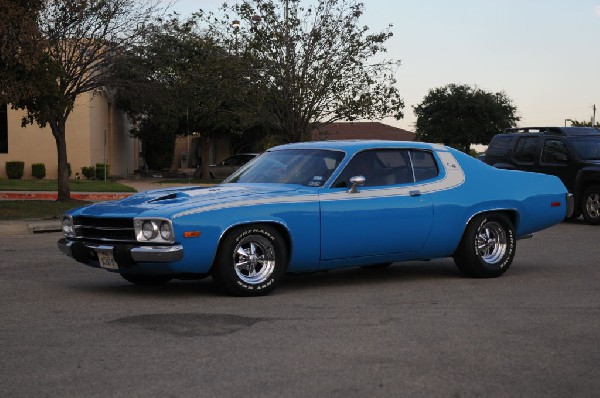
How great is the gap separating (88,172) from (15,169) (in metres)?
3.01

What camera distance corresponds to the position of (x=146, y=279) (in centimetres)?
1005

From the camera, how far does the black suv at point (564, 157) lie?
19484 mm

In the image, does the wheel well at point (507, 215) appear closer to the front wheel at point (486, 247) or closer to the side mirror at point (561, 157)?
the front wheel at point (486, 247)

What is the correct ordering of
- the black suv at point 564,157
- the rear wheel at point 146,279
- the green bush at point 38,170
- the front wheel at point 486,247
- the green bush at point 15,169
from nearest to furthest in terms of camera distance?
1. the rear wheel at point 146,279
2. the front wheel at point 486,247
3. the black suv at point 564,157
4. the green bush at point 15,169
5. the green bush at point 38,170

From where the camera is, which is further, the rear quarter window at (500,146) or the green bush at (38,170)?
the green bush at (38,170)

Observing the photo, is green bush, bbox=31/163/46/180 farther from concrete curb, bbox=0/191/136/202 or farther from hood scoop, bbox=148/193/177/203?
hood scoop, bbox=148/193/177/203

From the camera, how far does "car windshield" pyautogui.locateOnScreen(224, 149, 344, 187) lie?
32.1 feet

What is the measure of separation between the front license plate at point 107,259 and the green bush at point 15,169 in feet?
104

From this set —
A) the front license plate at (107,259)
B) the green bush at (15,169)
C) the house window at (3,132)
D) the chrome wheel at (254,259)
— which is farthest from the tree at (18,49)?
the house window at (3,132)

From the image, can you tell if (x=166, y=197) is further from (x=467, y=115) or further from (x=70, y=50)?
(x=467, y=115)

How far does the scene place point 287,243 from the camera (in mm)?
9328

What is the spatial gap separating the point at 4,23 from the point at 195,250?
469 inches

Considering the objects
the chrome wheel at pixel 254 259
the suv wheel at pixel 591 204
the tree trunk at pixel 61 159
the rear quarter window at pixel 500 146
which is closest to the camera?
the chrome wheel at pixel 254 259

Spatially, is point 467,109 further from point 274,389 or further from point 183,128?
point 274,389
